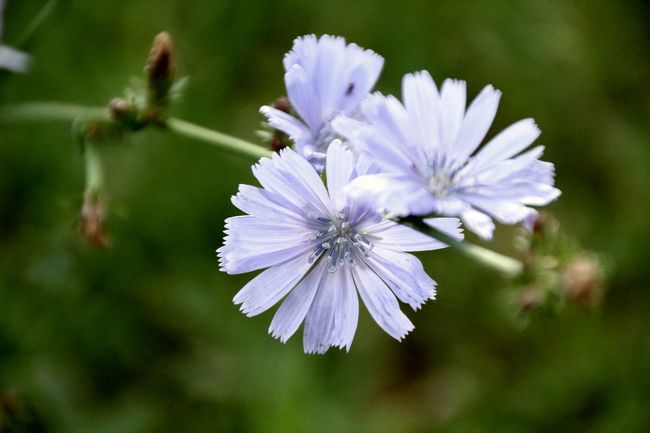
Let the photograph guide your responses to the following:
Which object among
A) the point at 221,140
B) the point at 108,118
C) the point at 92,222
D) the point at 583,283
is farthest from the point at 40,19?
the point at 583,283

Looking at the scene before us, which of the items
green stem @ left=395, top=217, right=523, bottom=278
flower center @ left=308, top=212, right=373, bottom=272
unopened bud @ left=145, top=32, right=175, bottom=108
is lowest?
green stem @ left=395, top=217, right=523, bottom=278

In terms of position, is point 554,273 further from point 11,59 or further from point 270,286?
point 11,59

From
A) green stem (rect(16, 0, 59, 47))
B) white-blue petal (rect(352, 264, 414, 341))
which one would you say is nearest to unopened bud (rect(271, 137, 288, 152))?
white-blue petal (rect(352, 264, 414, 341))

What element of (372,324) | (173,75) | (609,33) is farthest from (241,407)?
(609,33)

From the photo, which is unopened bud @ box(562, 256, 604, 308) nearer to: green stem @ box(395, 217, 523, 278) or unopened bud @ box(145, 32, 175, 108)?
green stem @ box(395, 217, 523, 278)

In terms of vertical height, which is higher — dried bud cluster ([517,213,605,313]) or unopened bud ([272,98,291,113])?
unopened bud ([272,98,291,113])

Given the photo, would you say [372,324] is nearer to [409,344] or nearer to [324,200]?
[409,344]
